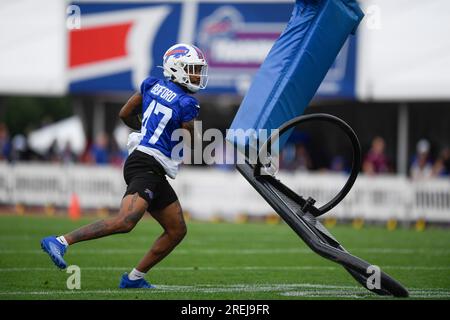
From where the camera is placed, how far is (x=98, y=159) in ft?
69.9

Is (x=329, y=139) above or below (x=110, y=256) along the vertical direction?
above

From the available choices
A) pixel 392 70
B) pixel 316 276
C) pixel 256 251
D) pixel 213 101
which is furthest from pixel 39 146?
pixel 316 276

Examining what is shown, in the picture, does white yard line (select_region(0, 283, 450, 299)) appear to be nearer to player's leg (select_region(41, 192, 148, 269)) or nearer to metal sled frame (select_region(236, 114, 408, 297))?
metal sled frame (select_region(236, 114, 408, 297))

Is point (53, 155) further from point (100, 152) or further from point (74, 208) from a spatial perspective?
point (74, 208)

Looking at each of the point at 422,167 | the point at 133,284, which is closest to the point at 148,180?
the point at 133,284

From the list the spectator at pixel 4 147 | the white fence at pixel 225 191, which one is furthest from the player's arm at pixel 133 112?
the spectator at pixel 4 147

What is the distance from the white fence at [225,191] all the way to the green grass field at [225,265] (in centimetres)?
218

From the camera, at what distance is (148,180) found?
773 centimetres

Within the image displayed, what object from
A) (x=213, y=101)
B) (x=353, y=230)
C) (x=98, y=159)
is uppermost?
(x=213, y=101)

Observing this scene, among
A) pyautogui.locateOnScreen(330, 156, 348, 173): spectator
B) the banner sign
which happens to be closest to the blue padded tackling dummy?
the banner sign

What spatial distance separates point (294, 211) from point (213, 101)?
49.0 ft

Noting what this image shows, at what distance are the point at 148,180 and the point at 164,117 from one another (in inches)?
23.1

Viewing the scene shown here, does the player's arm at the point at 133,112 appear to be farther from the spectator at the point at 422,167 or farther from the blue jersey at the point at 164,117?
the spectator at the point at 422,167

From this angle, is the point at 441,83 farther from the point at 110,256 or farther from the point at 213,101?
the point at 110,256
